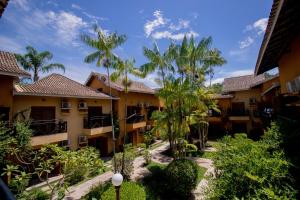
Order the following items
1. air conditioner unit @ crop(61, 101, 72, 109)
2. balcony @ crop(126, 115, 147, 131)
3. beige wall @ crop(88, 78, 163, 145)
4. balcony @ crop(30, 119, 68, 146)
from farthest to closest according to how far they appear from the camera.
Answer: balcony @ crop(126, 115, 147, 131)
beige wall @ crop(88, 78, 163, 145)
air conditioner unit @ crop(61, 101, 72, 109)
balcony @ crop(30, 119, 68, 146)

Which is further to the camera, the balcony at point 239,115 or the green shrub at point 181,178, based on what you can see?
the balcony at point 239,115

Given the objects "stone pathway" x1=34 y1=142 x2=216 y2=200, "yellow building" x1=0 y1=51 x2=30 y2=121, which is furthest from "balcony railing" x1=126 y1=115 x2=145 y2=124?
"yellow building" x1=0 y1=51 x2=30 y2=121

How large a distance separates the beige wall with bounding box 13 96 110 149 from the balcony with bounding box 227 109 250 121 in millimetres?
19081

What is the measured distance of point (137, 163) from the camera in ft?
57.3

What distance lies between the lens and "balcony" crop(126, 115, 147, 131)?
22438mm

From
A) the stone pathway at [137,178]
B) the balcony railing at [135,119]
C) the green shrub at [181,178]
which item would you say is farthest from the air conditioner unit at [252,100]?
the green shrub at [181,178]

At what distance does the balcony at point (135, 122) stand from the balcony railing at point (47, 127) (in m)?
8.23

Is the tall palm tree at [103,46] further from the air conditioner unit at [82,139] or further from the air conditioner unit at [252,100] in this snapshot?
the air conditioner unit at [252,100]

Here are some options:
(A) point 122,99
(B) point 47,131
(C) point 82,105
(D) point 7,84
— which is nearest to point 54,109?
(B) point 47,131

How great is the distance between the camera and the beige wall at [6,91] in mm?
11566

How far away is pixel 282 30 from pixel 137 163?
50.6 feet

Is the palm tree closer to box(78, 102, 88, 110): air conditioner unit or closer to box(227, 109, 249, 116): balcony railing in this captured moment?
box(78, 102, 88, 110): air conditioner unit

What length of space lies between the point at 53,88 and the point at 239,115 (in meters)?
23.9

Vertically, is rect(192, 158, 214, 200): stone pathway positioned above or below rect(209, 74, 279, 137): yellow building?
below
